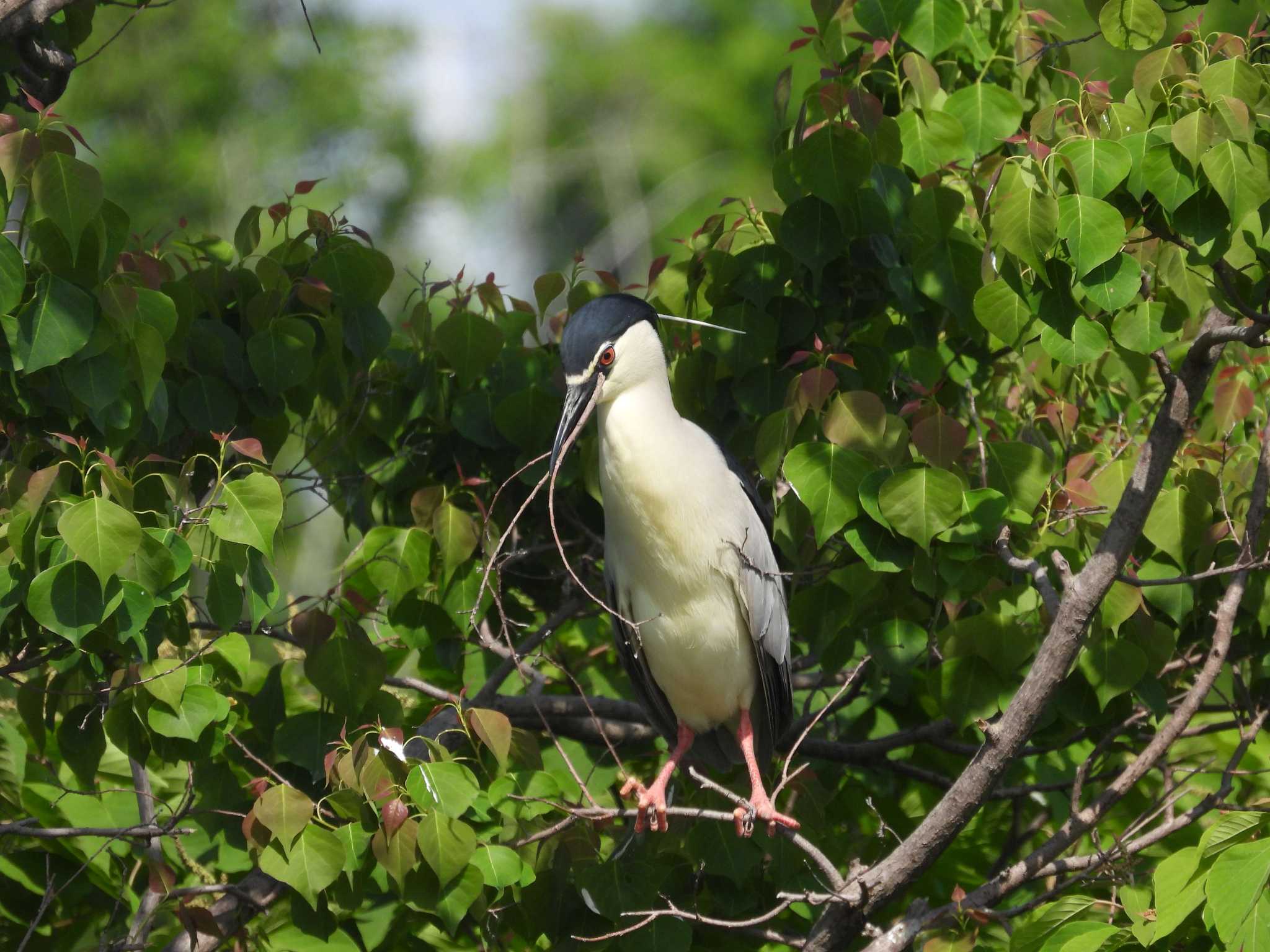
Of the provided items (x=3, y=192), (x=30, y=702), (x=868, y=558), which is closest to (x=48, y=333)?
(x=3, y=192)

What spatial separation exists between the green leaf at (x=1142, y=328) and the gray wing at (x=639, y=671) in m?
1.21

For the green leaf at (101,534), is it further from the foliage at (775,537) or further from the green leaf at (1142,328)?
the green leaf at (1142,328)

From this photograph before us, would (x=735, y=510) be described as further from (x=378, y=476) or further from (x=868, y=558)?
(x=378, y=476)

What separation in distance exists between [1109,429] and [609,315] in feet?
3.90

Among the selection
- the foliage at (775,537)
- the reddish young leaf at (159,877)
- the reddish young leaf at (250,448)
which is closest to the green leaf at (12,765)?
the foliage at (775,537)

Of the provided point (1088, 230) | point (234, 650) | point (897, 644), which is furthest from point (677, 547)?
point (1088, 230)

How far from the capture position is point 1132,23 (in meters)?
2.32

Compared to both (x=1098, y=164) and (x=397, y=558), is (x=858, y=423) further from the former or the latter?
(x=397, y=558)

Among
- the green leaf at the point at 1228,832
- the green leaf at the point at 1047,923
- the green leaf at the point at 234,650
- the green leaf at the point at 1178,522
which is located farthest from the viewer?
the green leaf at the point at 1178,522

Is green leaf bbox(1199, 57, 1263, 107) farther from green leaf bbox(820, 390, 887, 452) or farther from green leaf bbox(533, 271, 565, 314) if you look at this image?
green leaf bbox(533, 271, 565, 314)

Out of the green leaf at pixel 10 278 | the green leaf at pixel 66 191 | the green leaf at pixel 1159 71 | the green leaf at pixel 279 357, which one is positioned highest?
the green leaf at pixel 66 191

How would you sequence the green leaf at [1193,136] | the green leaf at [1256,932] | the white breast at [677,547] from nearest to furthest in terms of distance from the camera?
the green leaf at [1256,932] < the green leaf at [1193,136] < the white breast at [677,547]

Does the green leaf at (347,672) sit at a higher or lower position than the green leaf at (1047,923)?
higher

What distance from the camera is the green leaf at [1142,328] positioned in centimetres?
233
